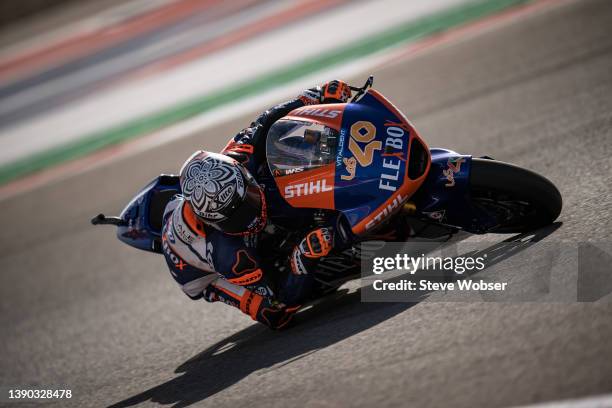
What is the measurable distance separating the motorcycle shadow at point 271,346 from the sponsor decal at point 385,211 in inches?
22.3

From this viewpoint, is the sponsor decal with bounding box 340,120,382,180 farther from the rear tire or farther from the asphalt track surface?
the asphalt track surface

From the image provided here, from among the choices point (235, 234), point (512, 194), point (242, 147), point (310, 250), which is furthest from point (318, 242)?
point (512, 194)

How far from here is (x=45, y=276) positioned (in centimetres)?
888

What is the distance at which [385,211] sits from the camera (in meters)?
4.80

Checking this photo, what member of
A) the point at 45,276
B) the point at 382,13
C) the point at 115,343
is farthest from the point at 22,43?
the point at 115,343

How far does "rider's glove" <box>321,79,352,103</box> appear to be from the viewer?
5.67m

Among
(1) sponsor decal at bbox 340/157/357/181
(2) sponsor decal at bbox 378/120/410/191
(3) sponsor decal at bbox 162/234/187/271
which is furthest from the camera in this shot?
(3) sponsor decal at bbox 162/234/187/271

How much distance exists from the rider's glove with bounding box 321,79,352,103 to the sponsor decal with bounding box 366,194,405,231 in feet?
3.80

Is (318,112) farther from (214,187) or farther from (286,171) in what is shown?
(214,187)

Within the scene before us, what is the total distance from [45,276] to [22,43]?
16667 millimetres

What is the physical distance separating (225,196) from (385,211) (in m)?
1.01

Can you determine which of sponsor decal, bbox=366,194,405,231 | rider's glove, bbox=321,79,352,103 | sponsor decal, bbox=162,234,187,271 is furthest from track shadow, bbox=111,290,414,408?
rider's glove, bbox=321,79,352,103

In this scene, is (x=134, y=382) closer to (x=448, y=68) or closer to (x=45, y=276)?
(x=45, y=276)

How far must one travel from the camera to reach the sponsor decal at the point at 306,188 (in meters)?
5.02
